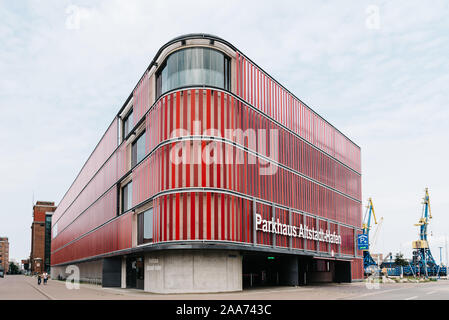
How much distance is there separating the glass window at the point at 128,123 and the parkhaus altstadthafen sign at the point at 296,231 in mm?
19143

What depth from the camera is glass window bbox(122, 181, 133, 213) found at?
49.5 meters

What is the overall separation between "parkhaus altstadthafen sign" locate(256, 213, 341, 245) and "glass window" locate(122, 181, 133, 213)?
1456 cm

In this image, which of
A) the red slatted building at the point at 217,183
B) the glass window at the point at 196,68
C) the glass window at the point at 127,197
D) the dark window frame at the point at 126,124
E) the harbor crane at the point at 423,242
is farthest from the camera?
the harbor crane at the point at 423,242

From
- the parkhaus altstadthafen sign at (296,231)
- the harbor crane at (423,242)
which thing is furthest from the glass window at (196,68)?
the harbor crane at (423,242)

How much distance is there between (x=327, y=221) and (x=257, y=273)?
9944 millimetres

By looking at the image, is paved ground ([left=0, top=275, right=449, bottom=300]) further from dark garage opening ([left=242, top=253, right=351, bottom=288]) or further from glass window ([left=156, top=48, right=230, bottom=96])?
glass window ([left=156, top=48, right=230, bottom=96])

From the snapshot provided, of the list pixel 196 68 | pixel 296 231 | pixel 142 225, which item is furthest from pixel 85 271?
pixel 196 68

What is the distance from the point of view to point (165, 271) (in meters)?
36.2

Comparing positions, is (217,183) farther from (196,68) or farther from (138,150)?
(138,150)

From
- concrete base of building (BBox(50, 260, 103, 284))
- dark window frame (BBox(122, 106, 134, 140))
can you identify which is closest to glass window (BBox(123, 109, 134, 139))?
dark window frame (BBox(122, 106, 134, 140))

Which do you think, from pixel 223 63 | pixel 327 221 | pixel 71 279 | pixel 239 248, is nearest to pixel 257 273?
pixel 327 221

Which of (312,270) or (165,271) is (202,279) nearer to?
(165,271)

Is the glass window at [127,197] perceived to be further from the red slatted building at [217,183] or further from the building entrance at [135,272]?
the building entrance at [135,272]

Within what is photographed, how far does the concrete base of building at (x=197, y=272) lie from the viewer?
35.1 m
